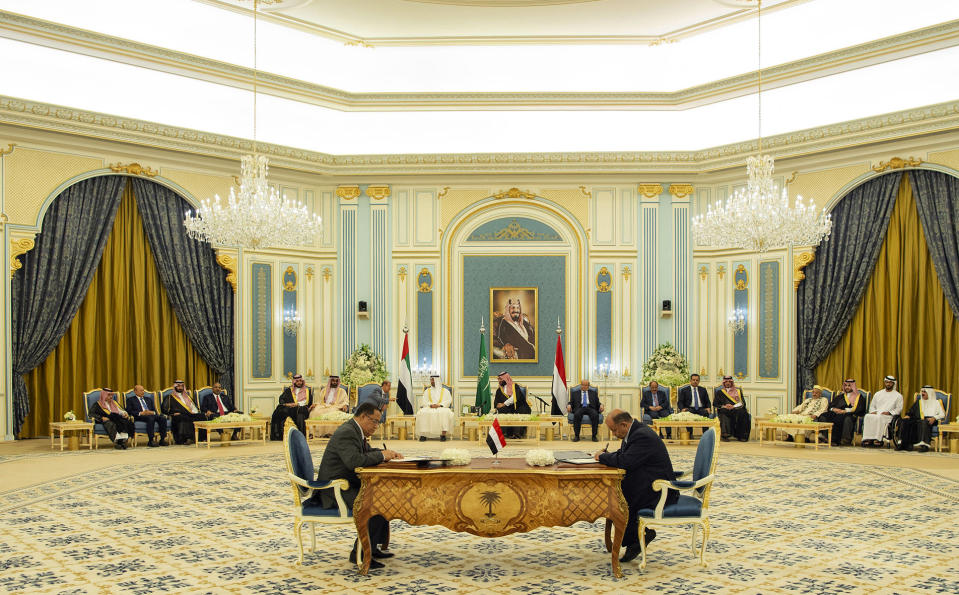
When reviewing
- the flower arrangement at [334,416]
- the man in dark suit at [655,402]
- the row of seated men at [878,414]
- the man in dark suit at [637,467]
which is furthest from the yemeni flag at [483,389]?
the man in dark suit at [637,467]

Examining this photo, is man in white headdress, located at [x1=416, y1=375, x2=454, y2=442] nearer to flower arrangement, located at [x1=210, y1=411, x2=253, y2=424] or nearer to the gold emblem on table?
flower arrangement, located at [x1=210, y1=411, x2=253, y2=424]

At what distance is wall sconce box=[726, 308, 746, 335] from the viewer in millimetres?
15625

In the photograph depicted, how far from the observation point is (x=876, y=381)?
Result: 1414 cm

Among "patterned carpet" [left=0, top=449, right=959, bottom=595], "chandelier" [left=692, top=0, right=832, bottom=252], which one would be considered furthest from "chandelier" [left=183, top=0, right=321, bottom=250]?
"chandelier" [left=692, top=0, right=832, bottom=252]

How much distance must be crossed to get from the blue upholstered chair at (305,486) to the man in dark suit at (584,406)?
8666 mm

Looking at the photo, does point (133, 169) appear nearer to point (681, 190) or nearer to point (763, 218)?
point (681, 190)

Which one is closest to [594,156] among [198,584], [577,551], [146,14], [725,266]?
[725,266]

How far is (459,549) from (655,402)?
879cm

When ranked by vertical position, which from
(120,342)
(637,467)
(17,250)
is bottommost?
(637,467)

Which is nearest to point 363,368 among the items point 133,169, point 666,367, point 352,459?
point 133,169

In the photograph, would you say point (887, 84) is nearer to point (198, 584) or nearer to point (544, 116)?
point (544, 116)

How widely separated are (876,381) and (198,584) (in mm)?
12276

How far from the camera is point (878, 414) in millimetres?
13242

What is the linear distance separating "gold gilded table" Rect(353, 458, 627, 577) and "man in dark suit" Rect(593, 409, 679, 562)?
23cm
